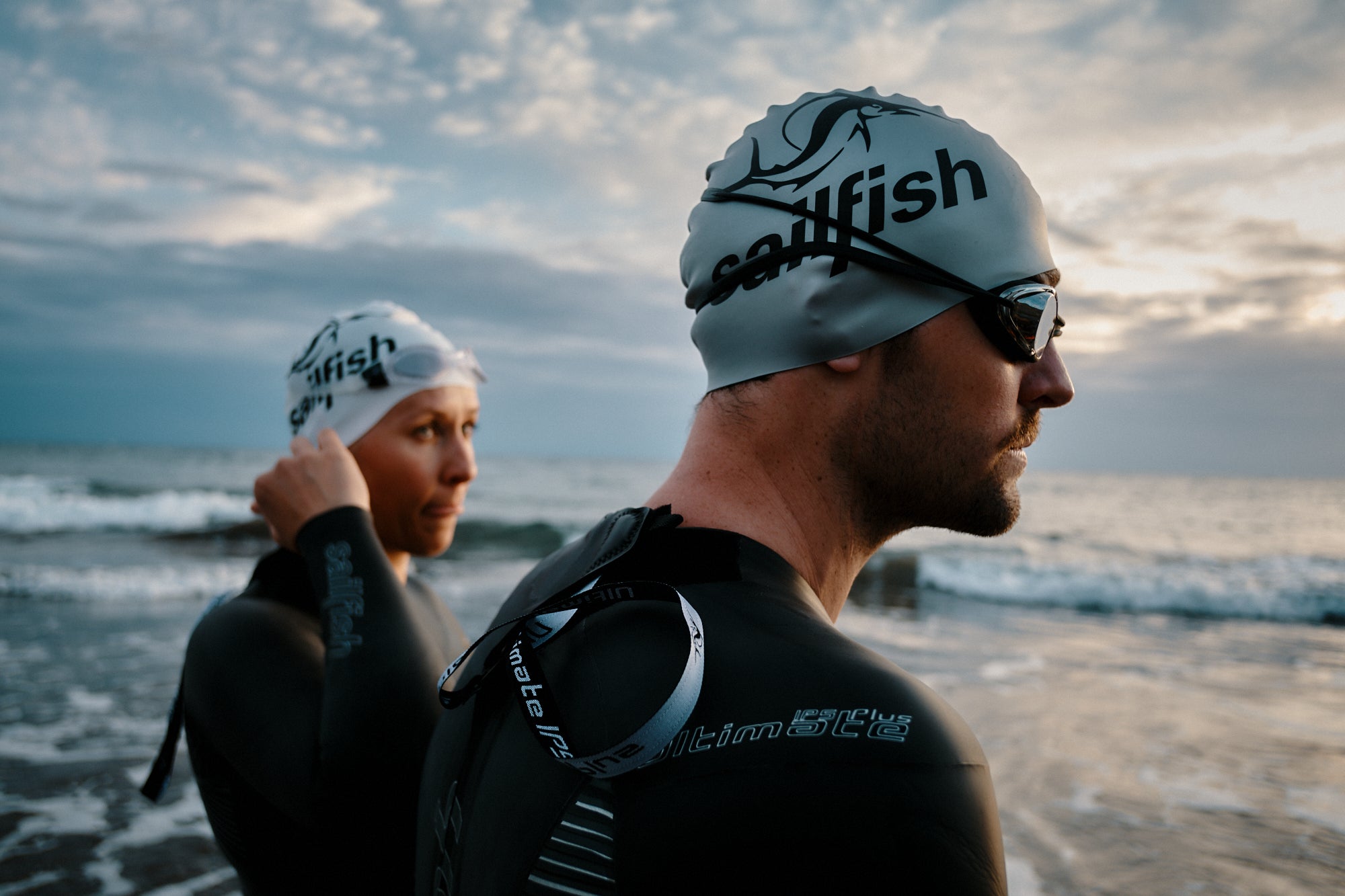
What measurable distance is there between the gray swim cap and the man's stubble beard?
120 millimetres

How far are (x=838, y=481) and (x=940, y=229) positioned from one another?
0.51m

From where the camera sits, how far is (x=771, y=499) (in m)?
1.45

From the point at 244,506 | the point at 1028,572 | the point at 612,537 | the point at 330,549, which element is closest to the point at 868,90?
the point at 612,537

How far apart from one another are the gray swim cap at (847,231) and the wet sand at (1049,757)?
4639mm

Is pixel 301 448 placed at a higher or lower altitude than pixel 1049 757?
higher

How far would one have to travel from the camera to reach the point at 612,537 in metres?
1.34

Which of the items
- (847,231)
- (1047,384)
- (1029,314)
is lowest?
(1047,384)

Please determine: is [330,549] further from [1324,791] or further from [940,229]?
[1324,791]

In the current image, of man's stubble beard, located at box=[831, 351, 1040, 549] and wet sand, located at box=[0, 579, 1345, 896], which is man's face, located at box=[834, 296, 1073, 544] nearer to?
man's stubble beard, located at box=[831, 351, 1040, 549]

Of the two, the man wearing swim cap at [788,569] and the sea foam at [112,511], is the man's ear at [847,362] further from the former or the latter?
the sea foam at [112,511]

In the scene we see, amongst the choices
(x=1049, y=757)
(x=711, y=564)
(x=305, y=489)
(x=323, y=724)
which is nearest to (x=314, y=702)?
(x=323, y=724)

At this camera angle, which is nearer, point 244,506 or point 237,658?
point 237,658

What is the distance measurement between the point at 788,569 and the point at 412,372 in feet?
7.62

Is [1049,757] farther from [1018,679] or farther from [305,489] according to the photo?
[305,489]
